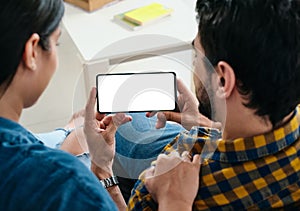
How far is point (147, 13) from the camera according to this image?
5.44 ft

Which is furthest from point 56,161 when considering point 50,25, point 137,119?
point 137,119

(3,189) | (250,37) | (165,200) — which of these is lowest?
(165,200)

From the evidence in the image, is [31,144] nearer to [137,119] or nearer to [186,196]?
[186,196]

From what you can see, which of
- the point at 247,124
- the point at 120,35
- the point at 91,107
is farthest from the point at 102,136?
the point at 120,35

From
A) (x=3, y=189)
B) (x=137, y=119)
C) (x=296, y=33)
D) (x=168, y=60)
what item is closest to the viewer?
(x=3, y=189)

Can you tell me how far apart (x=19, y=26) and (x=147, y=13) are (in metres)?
1.01

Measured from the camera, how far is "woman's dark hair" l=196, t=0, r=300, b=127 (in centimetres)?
78

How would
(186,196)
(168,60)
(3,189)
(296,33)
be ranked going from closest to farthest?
(3,189) → (296,33) → (186,196) → (168,60)

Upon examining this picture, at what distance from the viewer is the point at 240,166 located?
0.88 m

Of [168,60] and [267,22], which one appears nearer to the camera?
[267,22]

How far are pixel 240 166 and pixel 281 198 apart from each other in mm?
92

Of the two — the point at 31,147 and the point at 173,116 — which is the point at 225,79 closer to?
the point at 173,116

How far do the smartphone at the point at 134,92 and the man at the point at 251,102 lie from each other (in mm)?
93

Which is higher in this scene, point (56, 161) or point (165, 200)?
point (56, 161)
